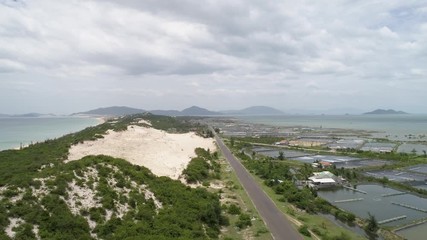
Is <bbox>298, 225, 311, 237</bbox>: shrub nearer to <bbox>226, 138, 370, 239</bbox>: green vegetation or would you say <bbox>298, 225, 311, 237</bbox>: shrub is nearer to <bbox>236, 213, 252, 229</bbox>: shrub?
<bbox>226, 138, 370, 239</bbox>: green vegetation

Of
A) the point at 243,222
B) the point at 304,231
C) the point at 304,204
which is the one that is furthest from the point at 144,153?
the point at 304,231

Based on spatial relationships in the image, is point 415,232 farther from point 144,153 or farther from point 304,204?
point 144,153

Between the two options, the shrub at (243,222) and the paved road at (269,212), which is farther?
the shrub at (243,222)

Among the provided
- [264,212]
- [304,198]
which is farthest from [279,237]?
[304,198]

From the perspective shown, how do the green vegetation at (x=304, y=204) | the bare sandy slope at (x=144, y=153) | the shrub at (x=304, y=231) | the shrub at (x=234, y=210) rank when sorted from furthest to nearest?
the bare sandy slope at (x=144, y=153) → the shrub at (x=234, y=210) → the green vegetation at (x=304, y=204) → the shrub at (x=304, y=231)

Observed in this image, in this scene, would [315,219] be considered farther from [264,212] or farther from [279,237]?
[279,237]

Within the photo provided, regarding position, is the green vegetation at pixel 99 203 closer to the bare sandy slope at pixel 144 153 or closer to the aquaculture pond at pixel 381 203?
the bare sandy slope at pixel 144 153

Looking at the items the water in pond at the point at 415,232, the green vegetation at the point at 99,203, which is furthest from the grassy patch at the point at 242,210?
the water in pond at the point at 415,232

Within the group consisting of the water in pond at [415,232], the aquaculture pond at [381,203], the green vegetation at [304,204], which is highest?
the green vegetation at [304,204]
